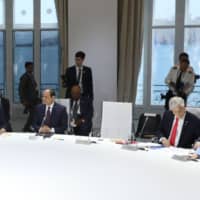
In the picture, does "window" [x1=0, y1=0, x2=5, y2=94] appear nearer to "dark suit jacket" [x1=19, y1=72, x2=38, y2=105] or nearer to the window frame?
"dark suit jacket" [x1=19, y1=72, x2=38, y2=105]

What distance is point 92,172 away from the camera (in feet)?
11.8

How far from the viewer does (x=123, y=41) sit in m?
9.63

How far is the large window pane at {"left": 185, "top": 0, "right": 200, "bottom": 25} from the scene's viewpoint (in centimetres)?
1023

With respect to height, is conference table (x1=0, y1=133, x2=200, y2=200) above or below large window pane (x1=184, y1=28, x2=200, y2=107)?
below

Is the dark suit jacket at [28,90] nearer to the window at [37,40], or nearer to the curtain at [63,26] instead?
the curtain at [63,26]

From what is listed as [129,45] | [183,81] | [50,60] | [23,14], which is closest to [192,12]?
[129,45]

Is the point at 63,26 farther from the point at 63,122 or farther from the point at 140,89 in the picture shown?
the point at 63,122

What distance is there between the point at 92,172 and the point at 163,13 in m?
7.49

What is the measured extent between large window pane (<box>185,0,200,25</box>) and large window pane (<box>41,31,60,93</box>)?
3173mm

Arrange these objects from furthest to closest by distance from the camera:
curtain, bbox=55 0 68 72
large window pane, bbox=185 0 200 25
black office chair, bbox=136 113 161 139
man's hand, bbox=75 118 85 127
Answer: large window pane, bbox=185 0 200 25 < curtain, bbox=55 0 68 72 < man's hand, bbox=75 118 85 127 < black office chair, bbox=136 113 161 139

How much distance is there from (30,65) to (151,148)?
209 inches

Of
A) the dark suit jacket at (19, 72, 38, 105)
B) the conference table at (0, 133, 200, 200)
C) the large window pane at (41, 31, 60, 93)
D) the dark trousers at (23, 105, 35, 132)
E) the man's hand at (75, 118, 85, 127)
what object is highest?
the large window pane at (41, 31, 60, 93)

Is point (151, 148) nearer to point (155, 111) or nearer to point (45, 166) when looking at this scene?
point (45, 166)

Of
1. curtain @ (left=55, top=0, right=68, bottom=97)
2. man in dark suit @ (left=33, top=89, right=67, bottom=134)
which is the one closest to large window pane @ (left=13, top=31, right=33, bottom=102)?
curtain @ (left=55, top=0, right=68, bottom=97)
